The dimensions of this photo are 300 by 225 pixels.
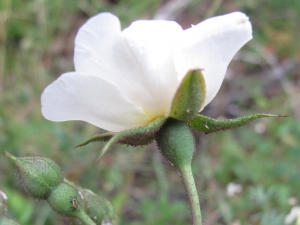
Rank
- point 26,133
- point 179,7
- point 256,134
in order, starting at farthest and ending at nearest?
point 179,7 → point 256,134 → point 26,133

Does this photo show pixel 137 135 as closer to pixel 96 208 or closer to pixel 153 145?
pixel 96 208

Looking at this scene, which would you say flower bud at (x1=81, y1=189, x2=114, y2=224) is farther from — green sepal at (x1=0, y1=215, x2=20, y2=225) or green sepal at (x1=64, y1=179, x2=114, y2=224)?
green sepal at (x1=0, y1=215, x2=20, y2=225)

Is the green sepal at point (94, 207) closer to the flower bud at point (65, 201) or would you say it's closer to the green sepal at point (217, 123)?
the flower bud at point (65, 201)

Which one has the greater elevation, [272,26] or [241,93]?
[272,26]

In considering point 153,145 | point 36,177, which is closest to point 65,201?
point 36,177

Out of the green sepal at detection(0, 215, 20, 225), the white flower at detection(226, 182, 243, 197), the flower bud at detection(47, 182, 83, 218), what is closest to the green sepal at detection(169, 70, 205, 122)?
the flower bud at detection(47, 182, 83, 218)

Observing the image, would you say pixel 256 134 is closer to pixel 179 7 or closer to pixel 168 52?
pixel 179 7

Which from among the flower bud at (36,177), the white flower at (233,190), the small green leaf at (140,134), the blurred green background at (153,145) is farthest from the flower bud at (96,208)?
the white flower at (233,190)

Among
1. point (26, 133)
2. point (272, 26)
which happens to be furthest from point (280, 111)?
Result: point (26, 133)
